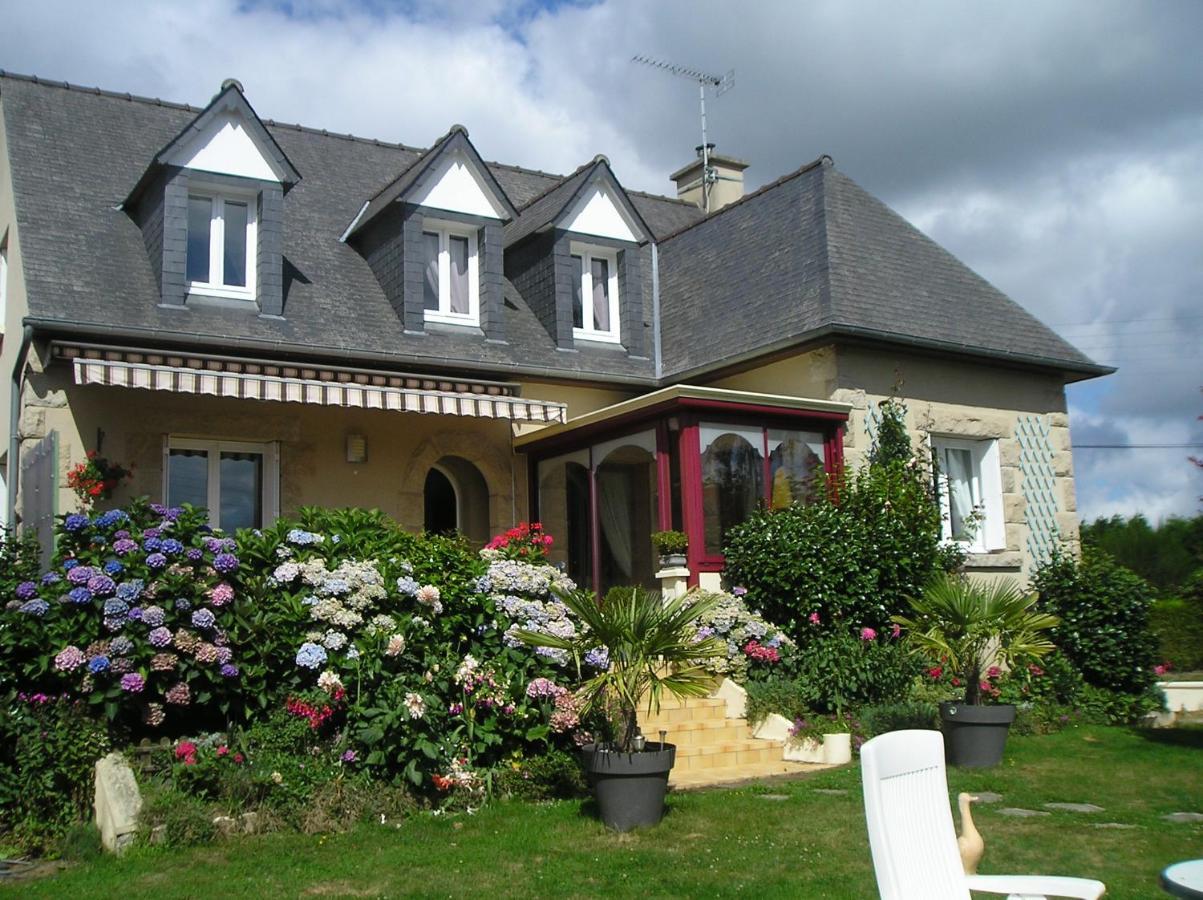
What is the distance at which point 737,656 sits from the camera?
13477 mm

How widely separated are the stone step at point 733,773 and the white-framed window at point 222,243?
30.7 ft

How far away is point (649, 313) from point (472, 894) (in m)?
14.3

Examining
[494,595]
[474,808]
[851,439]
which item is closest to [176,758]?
[474,808]

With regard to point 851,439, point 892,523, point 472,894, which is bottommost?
point 472,894

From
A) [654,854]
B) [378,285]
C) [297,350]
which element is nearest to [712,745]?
[654,854]

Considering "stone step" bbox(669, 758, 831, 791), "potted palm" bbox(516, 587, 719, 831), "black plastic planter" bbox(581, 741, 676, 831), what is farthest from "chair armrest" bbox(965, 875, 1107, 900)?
"stone step" bbox(669, 758, 831, 791)

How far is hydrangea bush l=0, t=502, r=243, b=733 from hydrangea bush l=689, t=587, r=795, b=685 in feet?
18.6

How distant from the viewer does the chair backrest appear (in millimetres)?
4828

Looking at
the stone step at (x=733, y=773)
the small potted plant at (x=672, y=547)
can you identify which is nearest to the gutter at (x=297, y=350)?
the small potted plant at (x=672, y=547)

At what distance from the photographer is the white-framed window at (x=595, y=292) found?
19.4 metres

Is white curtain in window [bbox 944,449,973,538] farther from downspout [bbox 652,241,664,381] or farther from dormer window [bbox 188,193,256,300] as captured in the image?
dormer window [bbox 188,193,256,300]

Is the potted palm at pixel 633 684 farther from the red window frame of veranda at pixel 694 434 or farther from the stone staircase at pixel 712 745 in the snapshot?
the red window frame of veranda at pixel 694 434

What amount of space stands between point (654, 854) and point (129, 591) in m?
4.91

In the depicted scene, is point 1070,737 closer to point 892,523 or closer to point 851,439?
point 892,523
